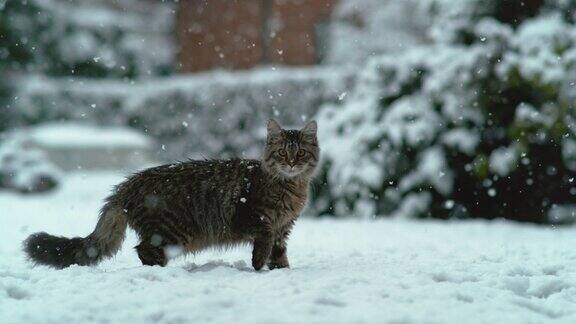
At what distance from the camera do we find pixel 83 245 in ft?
14.8

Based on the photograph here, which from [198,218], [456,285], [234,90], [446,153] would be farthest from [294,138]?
[234,90]

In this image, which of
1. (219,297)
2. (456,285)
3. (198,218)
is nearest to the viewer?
(219,297)

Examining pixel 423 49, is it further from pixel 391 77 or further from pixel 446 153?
pixel 446 153

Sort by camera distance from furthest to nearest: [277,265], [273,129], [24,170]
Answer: [24,170] → [277,265] → [273,129]

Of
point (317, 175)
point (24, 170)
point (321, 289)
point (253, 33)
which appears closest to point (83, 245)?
point (321, 289)

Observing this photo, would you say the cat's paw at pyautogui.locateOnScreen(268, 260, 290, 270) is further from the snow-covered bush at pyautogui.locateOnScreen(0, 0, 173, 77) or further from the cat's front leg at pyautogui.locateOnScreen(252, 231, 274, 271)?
the snow-covered bush at pyautogui.locateOnScreen(0, 0, 173, 77)

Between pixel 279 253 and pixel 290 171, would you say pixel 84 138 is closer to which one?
pixel 279 253

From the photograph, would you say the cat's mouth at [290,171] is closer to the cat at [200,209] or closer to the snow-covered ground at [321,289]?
the cat at [200,209]

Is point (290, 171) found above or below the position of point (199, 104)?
below

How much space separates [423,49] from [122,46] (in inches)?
715

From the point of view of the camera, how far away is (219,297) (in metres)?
3.52

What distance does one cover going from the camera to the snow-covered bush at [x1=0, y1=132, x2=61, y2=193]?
Result: 13.2 meters

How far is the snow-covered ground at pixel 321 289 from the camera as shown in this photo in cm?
329

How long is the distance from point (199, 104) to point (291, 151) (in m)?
11.5
